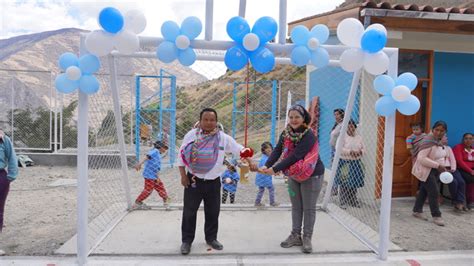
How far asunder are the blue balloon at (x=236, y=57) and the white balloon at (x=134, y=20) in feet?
2.68

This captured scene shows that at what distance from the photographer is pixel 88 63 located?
3771mm

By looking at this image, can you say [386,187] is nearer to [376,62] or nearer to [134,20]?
[376,62]

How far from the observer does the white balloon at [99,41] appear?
3578mm

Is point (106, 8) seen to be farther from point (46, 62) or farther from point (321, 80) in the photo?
point (46, 62)

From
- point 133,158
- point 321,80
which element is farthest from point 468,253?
point 133,158

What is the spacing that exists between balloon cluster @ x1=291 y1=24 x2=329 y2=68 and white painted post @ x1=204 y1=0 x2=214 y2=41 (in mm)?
803

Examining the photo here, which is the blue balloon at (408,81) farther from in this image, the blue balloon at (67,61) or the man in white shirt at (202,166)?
the blue balloon at (67,61)

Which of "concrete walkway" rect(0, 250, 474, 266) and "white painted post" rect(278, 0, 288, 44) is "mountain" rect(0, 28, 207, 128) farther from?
"concrete walkway" rect(0, 250, 474, 266)

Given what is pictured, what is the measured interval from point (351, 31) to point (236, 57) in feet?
3.82

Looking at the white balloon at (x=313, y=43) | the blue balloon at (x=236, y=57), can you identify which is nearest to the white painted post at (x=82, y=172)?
the blue balloon at (x=236, y=57)

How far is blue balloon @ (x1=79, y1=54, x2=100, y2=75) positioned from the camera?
3764 millimetres

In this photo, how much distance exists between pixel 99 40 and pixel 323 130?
19.8 feet

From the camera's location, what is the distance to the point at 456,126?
7.45 meters

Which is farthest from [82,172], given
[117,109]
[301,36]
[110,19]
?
[301,36]
